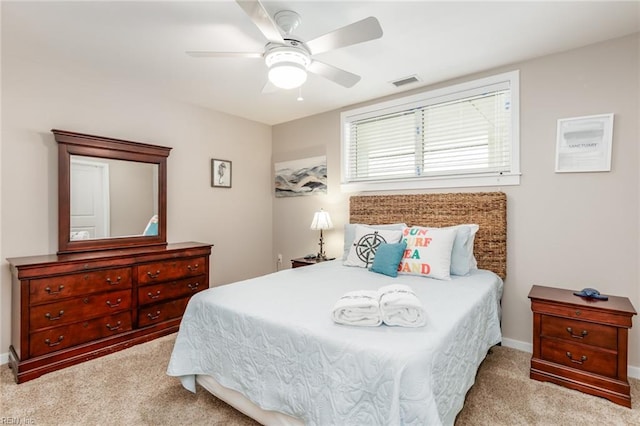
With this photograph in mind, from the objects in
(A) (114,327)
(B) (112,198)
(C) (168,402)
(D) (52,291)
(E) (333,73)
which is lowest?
(C) (168,402)

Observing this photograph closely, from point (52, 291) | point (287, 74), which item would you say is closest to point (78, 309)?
point (52, 291)

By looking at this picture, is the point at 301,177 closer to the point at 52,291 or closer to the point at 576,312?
the point at 52,291

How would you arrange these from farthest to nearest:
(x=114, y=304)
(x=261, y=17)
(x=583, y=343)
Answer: (x=114, y=304) < (x=583, y=343) < (x=261, y=17)

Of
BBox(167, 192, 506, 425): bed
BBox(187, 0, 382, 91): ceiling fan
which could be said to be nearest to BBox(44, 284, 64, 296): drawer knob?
BBox(167, 192, 506, 425): bed

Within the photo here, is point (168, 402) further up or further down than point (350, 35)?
further down

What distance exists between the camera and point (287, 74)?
200cm

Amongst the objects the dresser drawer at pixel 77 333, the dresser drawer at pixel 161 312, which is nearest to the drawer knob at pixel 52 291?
the dresser drawer at pixel 77 333

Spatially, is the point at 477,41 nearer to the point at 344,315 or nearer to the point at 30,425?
the point at 344,315

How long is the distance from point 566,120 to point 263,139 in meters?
3.54

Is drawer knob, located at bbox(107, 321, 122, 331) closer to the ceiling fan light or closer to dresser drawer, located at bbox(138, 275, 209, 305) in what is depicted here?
dresser drawer, located at bbox(138, 275, 209, 305)

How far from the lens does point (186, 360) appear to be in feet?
6.48

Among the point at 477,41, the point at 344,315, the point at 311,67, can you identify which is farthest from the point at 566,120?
the point at 344,315

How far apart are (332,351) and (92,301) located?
230 centimetres

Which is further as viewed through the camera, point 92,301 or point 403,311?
point 92,301
